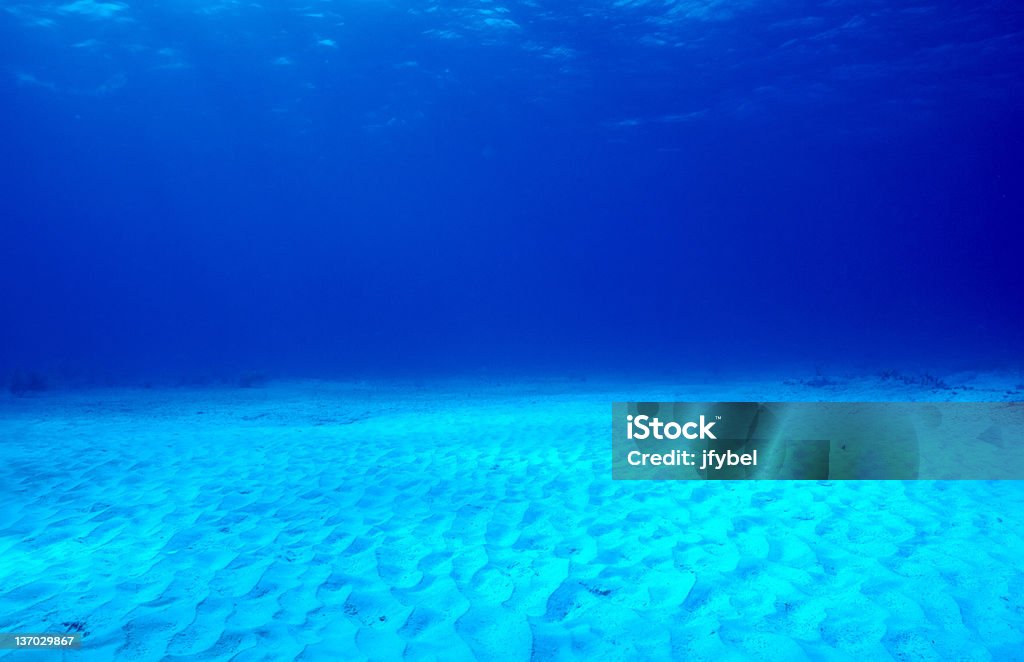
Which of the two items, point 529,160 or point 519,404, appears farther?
point 529,160

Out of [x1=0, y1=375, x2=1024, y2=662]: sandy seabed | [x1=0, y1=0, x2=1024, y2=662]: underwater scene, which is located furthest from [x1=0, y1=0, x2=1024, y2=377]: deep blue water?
[x1=0, y1=375, x2=1024, y2=662]: sandy seabed

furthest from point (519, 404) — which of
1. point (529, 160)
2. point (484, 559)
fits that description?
point (529, 160)

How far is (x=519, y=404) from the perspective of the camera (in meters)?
13.6

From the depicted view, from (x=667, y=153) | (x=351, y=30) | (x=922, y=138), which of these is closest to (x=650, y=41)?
(x=351, y=30)

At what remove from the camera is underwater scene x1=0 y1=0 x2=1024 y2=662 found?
338cm

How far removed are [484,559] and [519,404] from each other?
9459 mm

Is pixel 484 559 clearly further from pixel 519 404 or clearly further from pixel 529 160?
pixel 529 160

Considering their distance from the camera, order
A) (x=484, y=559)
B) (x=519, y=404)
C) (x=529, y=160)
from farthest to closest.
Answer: (x=529, y=160) → (x=519, y=404) → (x=484, y=559)

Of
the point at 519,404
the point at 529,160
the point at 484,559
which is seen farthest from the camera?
the point at 529,160

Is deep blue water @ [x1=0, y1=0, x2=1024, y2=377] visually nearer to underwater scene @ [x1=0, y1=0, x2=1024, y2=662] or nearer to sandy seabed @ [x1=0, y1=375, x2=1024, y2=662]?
underwater scene @ [x1=0, y1=0, x2=1024, y2=662]

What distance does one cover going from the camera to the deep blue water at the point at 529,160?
89.4ft

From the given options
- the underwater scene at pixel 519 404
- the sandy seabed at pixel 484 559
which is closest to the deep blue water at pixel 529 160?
the underwater scene at pixel 519 404

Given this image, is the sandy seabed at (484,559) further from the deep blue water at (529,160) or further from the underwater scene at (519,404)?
the deep blue water at (529,160)

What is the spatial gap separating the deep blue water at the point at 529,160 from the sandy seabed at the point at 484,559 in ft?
82.1
